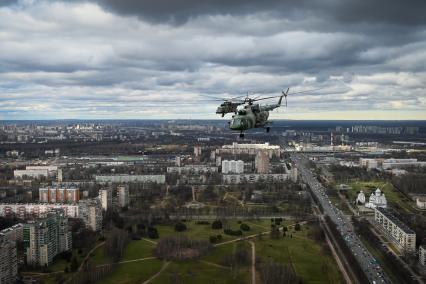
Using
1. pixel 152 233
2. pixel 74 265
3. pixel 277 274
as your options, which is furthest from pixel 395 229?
pixel 74 265

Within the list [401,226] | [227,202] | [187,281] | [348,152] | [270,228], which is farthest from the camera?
[348,152]

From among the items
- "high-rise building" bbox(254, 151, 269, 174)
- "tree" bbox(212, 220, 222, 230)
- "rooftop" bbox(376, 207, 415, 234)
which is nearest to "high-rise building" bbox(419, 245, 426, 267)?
"rooftop" bbox(376, 207, 415, 234)

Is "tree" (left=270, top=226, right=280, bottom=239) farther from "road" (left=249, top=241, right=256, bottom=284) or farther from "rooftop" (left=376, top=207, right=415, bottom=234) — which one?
"rooftop" (left=376, top=207, right=415, bottom=234)

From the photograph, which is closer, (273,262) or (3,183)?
(273,262)

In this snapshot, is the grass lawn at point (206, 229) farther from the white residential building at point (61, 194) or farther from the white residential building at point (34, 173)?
the white residential building at point (34, 173)

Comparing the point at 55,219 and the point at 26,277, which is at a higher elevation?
the point at 55,219

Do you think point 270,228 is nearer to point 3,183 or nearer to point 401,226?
point 401,226

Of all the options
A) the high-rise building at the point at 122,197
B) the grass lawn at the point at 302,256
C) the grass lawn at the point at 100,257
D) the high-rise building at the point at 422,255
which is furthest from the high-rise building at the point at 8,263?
the high-rise building at the point at 422,255

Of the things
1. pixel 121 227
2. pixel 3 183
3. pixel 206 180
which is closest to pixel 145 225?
pixel 121 227
